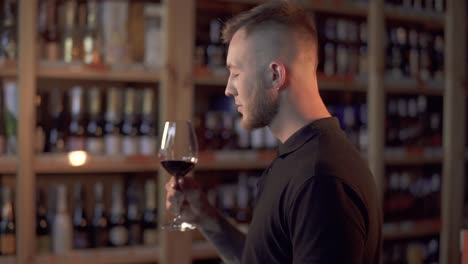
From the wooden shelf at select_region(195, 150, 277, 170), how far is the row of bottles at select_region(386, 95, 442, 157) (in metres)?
0.78

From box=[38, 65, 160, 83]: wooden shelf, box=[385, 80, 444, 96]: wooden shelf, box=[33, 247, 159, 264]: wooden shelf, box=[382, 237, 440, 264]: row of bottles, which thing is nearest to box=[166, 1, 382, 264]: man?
box=[38, 65, 160, 83]: wooden shelf

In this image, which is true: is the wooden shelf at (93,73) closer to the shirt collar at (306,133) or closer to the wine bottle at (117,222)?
the wine bottle at (117,222)

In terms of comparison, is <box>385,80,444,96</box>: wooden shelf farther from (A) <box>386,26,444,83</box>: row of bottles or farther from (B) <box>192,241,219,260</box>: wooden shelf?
(B) <box>192,241,219,260</box>: wooden shelf

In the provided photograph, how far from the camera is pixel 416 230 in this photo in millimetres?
2721

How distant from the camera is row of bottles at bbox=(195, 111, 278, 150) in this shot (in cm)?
240

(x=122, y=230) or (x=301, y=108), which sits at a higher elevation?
(x=301, y=108)

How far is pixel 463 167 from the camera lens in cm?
282

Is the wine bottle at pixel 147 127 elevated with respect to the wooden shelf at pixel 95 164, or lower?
elevated

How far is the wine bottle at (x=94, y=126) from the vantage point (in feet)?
6.93

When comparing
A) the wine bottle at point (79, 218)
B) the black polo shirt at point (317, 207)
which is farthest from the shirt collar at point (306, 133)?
the wine bottle at point (79, 218)

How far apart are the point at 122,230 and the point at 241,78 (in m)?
1.29

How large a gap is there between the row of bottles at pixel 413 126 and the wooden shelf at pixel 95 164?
1.29 metres

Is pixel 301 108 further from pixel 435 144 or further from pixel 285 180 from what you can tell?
pixel 435 144

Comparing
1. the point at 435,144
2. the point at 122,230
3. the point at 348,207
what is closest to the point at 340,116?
the point at 435,144
